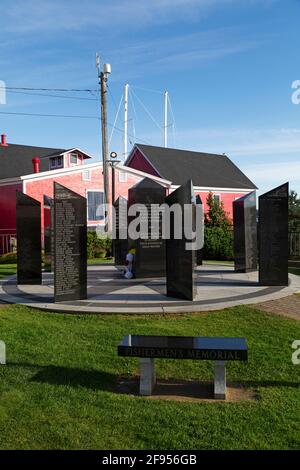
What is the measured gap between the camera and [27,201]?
12.2 meters

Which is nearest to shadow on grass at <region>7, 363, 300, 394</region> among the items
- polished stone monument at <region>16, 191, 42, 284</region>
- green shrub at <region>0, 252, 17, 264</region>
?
polished stone monument at <region>16, 191, 42, 284</region>

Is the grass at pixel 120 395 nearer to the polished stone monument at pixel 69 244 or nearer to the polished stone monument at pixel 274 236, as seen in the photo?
the polished stone monument at pixel 69 244

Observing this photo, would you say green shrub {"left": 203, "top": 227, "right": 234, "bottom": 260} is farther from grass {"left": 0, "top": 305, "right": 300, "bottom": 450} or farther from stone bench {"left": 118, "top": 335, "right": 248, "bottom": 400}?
stone bench {"left": 118, "top": 335, "right": 248, "bottom": 400}

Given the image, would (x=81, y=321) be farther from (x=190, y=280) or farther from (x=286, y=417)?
(x=286, y=417)

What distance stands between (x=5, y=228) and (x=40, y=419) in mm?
25092

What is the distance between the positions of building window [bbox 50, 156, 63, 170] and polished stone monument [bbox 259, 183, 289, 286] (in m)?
23.0

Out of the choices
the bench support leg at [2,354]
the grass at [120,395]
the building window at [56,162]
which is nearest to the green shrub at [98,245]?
the building window at [56,162]

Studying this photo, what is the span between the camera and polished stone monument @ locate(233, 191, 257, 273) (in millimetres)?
13586

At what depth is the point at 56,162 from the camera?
32562 millimetres

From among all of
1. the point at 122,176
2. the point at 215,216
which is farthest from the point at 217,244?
the point at 122,176

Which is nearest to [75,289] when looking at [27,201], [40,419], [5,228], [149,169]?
[27,201]

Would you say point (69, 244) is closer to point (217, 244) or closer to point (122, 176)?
point (217, 244)
